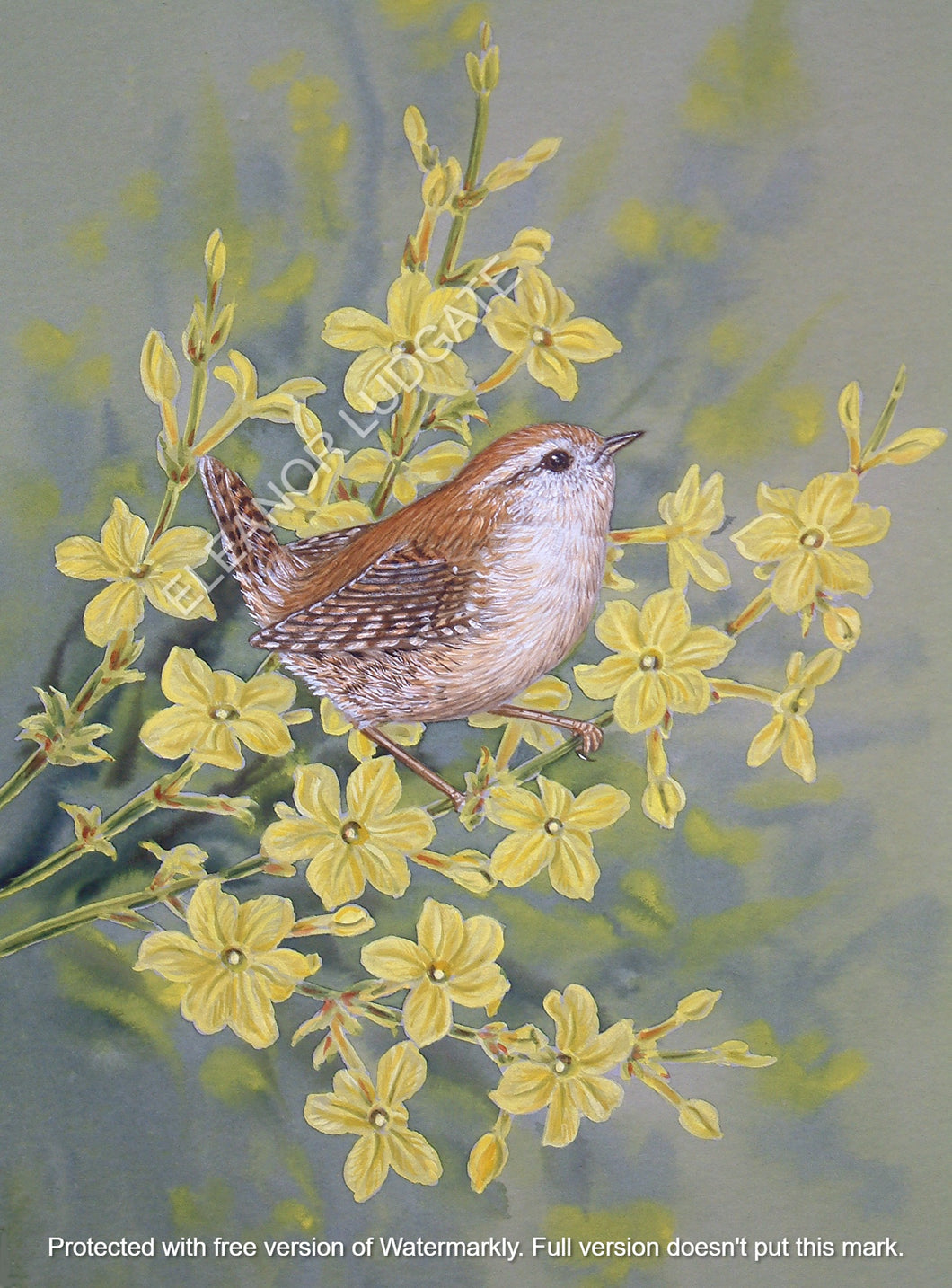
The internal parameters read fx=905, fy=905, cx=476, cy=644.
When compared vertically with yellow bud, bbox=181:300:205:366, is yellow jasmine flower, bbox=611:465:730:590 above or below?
below

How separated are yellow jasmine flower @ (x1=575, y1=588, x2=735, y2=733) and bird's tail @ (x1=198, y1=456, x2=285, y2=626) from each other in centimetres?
31

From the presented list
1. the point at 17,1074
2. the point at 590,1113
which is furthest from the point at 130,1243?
the point at 590,1113

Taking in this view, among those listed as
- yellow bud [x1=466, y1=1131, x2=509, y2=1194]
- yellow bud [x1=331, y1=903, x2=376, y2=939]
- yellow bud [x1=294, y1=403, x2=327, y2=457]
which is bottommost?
yellow bud [x1=466, y1=1131, x2=509, y2=1194]

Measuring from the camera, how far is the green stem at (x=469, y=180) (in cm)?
88

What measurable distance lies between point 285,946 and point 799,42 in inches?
40.1

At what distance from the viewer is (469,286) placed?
0.88 meters

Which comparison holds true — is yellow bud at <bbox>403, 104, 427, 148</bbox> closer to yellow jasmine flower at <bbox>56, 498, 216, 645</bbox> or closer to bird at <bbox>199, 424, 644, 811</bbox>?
bird at <bbox>199, 424, 644, 811</bbox>

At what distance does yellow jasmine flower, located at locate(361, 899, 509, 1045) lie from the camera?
90 cm

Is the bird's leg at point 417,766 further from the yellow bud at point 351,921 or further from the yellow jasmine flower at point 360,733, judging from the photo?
the yellow bud at point 351,921

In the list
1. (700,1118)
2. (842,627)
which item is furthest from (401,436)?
(700,1118)

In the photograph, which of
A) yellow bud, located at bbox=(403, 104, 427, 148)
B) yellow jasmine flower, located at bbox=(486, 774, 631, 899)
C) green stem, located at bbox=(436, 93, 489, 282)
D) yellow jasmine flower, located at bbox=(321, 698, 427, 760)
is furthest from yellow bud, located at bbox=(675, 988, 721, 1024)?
yellow bud, located at bbox=(403, 104, 427, 148)

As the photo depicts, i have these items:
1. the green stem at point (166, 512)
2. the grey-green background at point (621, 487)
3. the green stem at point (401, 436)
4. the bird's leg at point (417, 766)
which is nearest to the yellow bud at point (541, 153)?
the grey-green background at point (621, 487)

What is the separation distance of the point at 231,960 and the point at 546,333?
0.69 m

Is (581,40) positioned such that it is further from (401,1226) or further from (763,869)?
(401,1226)
